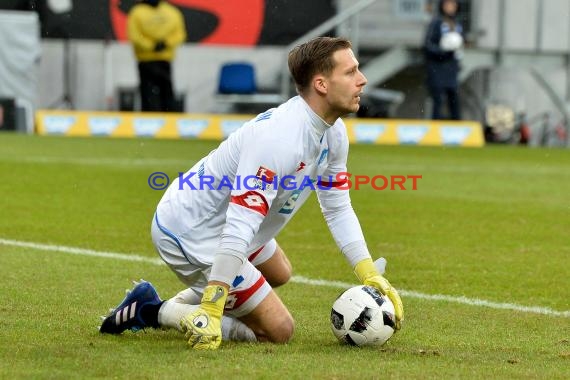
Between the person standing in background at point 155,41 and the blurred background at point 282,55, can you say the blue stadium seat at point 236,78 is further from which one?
the person standing in background at point 155,41

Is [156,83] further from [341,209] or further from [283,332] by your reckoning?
[283,332]

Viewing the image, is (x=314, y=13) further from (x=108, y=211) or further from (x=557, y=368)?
(x=557, y=368)

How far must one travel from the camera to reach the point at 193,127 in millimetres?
→ 25688

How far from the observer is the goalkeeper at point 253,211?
5.99 meters

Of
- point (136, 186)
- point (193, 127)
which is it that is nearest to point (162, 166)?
point (136, 186)

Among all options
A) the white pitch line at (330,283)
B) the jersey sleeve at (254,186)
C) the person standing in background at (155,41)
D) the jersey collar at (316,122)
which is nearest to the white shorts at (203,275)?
the jersey sleeve at (254,186)

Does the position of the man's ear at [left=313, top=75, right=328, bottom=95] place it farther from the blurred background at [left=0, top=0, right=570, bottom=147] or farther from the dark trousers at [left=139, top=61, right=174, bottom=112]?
the blurred background at [left=0, top=0, right=570, bottom=147]

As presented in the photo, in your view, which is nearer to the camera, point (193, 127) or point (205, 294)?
point (205, 294)

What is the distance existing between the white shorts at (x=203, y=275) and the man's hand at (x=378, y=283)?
0.48 meters

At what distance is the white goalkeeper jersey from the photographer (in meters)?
6.00

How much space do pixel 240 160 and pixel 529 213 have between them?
757 centimetres

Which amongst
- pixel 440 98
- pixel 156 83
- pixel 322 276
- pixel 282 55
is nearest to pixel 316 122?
pixel 322 276

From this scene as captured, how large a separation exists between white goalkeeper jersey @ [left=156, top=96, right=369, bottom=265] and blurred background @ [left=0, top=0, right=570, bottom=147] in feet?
67.1

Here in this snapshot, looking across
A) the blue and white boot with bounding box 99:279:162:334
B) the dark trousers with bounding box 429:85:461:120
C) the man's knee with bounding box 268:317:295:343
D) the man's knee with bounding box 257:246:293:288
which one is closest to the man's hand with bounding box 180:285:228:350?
the man's knee with bounding box 268:317:295:343
